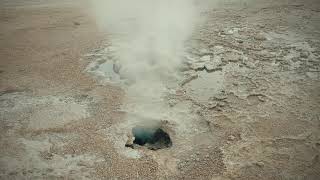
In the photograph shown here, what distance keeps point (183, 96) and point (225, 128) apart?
118 centimetres

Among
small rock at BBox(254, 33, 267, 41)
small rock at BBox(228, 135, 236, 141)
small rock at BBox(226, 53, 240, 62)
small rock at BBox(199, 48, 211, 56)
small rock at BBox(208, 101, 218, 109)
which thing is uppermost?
small rock at BBox(254, 33, 267, 41)

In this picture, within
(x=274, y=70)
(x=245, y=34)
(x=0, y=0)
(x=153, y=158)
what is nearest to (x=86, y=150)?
(x=153, y=158)

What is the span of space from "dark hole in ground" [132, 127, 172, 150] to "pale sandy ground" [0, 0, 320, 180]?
0.61ft

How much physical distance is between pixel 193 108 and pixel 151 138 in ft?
3.26

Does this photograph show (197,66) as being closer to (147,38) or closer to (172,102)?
(172,102)

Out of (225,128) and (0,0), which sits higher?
(0,0)

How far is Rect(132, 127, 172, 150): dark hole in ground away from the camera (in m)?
5.60

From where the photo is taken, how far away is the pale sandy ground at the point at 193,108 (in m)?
5.09

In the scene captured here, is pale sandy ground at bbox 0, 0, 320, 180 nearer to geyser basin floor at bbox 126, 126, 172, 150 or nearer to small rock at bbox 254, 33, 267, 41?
small rock at bbox 254, 33, 267, 41

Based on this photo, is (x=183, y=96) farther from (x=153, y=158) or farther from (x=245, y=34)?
(x=245, y=34)

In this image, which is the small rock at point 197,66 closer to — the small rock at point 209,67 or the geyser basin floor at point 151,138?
the small rock at point 209,67

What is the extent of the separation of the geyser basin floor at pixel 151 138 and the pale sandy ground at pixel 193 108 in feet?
0.61

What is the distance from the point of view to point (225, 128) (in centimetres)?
579

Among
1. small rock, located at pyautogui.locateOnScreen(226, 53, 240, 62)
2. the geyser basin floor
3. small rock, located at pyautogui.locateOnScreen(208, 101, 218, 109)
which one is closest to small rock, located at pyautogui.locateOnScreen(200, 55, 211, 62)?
small rock, located at pyautogui.locateOnScreen(226, 53, 240, 62)
